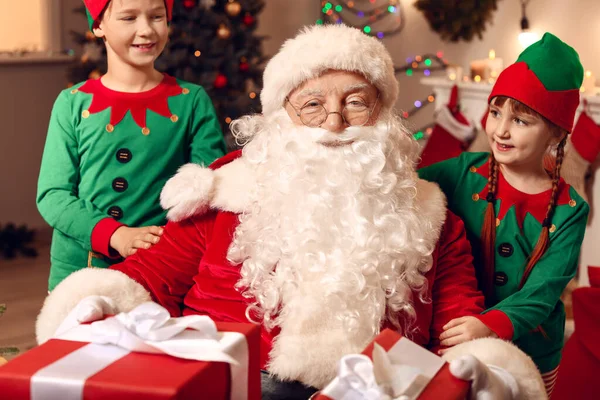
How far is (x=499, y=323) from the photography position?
1.84m

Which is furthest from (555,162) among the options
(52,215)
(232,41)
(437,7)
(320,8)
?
(320,8)

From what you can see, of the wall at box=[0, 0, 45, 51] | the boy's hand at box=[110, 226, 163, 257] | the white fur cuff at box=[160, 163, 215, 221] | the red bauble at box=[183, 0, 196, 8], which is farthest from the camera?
the wall at box=[0, 0, 45, 51]

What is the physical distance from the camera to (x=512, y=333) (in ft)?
6.07

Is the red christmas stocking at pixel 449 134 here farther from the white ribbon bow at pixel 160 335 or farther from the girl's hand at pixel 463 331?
the white ribbon bow at pixel 160 335

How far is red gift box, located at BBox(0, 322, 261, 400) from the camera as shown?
1.21 meters

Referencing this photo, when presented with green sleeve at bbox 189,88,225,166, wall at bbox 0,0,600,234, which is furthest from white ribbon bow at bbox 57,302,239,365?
wall at bbox 0,0,600,234

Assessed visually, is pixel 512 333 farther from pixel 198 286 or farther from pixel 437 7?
pixel 437 7

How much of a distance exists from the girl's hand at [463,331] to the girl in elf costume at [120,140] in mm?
928

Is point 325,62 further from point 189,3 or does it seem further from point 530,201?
point 189,3

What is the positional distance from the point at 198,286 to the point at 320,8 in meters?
4.67

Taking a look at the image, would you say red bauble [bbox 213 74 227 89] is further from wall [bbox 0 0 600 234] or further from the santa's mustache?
the santa's mustache

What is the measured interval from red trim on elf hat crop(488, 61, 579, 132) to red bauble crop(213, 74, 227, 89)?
116 inches

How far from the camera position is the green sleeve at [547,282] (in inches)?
75.2

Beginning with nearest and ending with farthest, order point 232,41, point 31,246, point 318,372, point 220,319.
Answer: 1. point 318,372
2. point 220,319
3. point 232,41
4. point 31,246
